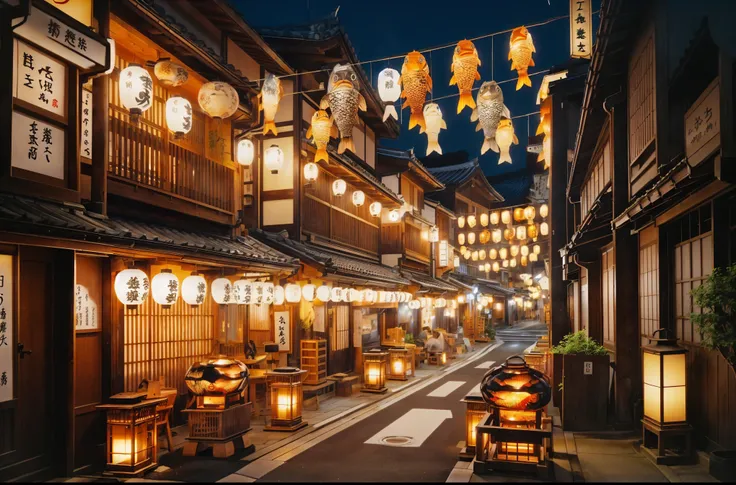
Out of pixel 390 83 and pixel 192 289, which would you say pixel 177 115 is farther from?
pixel 390 83

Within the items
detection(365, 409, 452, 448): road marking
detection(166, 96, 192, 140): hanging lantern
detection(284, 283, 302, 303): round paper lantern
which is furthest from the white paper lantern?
detection(365, 409, 452, 448): road marking

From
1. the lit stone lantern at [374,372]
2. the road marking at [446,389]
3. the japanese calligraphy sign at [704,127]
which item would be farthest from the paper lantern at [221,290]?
the japanese calligraphy sign at [704,127]

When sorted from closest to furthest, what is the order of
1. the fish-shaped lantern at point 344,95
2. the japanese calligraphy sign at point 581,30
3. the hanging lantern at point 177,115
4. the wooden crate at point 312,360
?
the hanging lantern at point 177,115
the fish-shaped lantern at point 344,95
the japanese calligraphy sign at point 581,30
the wooden crate at point 312,360

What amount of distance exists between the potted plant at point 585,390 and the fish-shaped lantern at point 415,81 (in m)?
6.55

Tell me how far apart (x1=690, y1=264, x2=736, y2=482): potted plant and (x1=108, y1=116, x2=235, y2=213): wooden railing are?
1066 cm

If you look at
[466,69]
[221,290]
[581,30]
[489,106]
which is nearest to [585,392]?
[489,106]

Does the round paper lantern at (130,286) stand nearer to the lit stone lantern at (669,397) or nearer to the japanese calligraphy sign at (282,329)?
the japanese calligraphy sign at (282,329)

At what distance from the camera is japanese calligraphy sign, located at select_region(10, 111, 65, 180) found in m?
9.37

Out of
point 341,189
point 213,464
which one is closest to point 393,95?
point 341,189

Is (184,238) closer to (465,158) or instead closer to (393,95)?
(393,95)

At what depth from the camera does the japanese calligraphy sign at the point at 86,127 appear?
1113 centimetres

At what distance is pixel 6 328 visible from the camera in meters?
9.11

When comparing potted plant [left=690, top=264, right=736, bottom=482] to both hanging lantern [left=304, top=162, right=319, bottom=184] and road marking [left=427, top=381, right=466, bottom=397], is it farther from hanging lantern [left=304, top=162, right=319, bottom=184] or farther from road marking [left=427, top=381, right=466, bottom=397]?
hanging lantern [left=304, top=162, right=319, bottom=184]

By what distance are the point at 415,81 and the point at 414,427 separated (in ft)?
28.3
